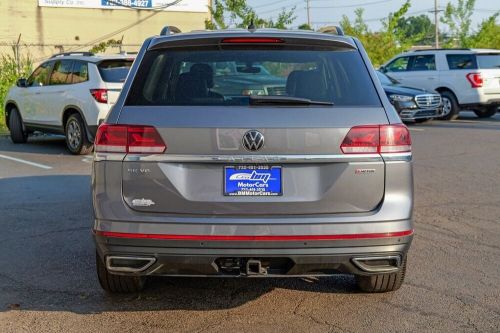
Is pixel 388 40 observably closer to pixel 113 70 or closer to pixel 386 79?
pixel 386 79

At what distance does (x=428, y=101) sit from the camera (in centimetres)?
1653

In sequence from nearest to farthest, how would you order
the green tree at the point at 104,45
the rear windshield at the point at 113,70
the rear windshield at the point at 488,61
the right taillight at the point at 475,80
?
the rear windshield at the point at 113,70 < the right taillight at the point at 475,80 < the rear windshield at the point at 488,61 < the green tree at the point at 104,45

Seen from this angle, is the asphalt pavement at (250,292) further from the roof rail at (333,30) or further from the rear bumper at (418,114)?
the rear bumper at (418,114)

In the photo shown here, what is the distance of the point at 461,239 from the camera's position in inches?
242

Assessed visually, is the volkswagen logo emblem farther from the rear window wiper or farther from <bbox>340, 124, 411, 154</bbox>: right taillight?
<bbox>340, 124, 411, 154</bbox>: right taillight

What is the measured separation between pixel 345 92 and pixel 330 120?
1.03 feet

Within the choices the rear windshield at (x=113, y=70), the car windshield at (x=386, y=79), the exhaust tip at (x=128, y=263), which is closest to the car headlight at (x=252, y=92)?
the exhaust tip at (x=128, y=263)

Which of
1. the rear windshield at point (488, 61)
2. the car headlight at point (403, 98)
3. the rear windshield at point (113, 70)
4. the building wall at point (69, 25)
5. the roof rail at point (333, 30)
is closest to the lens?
the roof rail at point (333, 30)

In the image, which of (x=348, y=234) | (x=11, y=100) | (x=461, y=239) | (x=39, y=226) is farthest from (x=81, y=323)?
(x=11, y=100)

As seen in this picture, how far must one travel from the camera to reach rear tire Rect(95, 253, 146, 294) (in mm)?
4496

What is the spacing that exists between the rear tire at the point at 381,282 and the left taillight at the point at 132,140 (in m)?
1.71

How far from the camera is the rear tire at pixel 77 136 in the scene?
11602 mm

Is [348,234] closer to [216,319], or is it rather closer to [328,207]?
[328,207]

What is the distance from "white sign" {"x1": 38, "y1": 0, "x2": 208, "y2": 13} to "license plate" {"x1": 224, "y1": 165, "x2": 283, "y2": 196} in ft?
122
